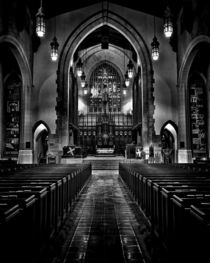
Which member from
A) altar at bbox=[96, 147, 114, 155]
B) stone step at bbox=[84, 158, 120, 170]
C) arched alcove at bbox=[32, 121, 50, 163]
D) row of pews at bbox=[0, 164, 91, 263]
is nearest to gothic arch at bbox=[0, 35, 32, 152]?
arched alcove at bbox=[32, 121, 50, 163]

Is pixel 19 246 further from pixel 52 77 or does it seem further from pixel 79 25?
pixel 79 25

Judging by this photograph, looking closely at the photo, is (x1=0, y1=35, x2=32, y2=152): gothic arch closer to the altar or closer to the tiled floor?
the altar

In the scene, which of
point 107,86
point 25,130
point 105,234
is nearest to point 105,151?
point 25,130

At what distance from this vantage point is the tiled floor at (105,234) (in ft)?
8.54

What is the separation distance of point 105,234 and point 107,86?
1037 inches

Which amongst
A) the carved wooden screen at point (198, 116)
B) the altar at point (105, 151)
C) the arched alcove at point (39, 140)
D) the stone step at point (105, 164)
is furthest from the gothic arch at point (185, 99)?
the arched alcove at point (39, 140)

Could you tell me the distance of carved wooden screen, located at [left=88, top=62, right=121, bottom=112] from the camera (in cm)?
2859

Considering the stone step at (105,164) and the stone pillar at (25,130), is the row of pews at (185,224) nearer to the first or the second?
the stone step at (105,164)

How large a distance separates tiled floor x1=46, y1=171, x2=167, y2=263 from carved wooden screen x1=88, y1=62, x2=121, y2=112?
23661 mm

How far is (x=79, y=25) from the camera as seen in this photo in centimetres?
1708

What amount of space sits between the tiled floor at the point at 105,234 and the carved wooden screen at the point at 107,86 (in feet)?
77.6

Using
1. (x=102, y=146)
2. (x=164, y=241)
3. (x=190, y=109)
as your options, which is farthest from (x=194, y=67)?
(x=164, y=241)

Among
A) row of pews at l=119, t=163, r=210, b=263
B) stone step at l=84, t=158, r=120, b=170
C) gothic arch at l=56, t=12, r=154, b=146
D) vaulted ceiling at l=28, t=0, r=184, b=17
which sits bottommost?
stone step at l=84, t=158, r=120, b=170

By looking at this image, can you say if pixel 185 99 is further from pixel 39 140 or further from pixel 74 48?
pixel 39 140
